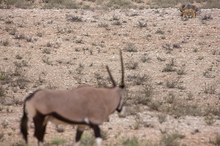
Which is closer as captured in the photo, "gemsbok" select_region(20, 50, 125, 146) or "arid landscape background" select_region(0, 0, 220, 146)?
"gemsbok" select_region(20, 50, 125, 146)

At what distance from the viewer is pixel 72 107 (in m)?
6.72

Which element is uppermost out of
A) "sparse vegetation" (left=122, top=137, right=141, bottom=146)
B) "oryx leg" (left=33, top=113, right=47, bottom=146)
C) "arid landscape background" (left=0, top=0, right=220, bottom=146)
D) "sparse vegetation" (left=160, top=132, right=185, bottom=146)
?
"oryx leg" (left=33, top=113, right=47, bottom=146)

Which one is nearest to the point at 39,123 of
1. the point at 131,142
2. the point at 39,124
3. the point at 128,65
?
→ the point at 39,124

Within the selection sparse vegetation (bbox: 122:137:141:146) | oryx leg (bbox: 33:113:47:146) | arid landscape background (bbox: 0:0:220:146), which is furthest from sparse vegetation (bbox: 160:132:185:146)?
oryx leg (bbox: 33:113:47:146)

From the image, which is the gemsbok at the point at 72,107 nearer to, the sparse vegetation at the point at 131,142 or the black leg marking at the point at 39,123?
the black leg marking at the point at 39,123

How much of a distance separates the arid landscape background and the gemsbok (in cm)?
170

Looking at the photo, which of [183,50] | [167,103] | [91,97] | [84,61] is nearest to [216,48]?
[183,50]

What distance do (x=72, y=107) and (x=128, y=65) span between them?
8690mm

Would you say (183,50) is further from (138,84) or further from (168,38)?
(138,84)

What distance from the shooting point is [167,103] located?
467 inches

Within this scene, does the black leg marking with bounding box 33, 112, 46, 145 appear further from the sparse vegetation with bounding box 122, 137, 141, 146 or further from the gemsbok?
the sparse vegetation with bounding box 122, 137, 141, 146

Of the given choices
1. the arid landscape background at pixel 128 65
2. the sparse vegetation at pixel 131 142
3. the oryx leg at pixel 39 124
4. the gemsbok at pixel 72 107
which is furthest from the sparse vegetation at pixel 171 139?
the oryx leg at pixel 39 124

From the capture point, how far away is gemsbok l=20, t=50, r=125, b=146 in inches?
259

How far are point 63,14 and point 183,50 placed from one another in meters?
6.37
